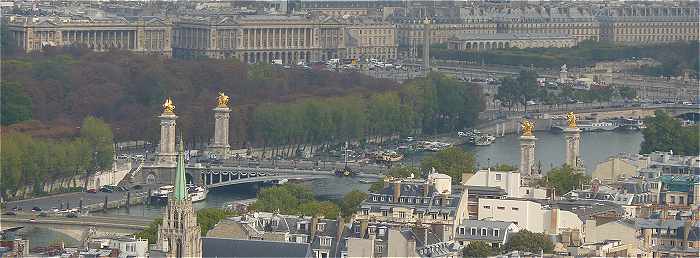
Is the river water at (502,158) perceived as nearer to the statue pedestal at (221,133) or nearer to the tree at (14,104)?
the statue pedestal at (221,133)

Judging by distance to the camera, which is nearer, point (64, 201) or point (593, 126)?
point (64, 201)

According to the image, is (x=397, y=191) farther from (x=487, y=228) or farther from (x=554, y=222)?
(x=487, y=228)

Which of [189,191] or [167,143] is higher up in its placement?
[167,143]

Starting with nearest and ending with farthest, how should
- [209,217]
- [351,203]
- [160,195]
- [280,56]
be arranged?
1. [209,217]
2. [351,203]
3. [160,195]
4. [280,56]

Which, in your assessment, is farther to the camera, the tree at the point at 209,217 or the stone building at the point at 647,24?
the stone building at the point at 647,24

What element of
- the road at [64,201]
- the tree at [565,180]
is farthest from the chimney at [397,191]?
the road at [64,201]

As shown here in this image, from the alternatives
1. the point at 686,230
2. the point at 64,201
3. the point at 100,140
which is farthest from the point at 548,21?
the point at 686,230

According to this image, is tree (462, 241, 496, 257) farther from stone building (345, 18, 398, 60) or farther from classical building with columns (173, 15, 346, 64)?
stone building (345, 18, 398, 60)
